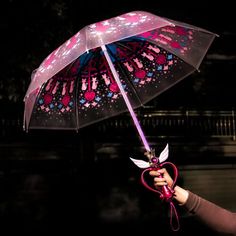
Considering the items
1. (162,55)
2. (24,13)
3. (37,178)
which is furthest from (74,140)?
(162,55)

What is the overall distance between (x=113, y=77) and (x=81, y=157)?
17.8 feet

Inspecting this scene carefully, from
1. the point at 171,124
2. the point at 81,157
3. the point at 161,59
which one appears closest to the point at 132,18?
the point at 161,59

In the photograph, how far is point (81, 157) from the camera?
865 centimetres

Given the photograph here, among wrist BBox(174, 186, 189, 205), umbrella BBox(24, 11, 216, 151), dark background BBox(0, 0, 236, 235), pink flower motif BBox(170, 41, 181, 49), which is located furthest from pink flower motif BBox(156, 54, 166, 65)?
dark background BBox(0, 0, 236, 235)

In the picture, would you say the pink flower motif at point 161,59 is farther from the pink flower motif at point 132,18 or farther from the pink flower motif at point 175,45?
the pink flower motif at point 132,18

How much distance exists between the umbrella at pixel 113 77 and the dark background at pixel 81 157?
13.1ft

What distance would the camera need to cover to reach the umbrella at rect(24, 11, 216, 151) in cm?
322

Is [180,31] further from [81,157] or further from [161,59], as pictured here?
[81,157]

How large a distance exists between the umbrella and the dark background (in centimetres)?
401

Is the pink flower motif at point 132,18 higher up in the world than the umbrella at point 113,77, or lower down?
higher up

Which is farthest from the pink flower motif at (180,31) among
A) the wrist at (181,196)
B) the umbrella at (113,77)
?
the wrist at (181,196)

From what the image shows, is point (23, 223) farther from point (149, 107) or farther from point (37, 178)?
point (149, 107)

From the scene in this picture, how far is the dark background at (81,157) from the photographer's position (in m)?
7.30

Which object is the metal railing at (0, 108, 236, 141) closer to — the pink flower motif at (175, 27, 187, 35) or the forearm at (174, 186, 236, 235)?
the pink flower motif at (175, 27, 187, 35)
